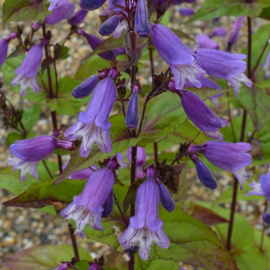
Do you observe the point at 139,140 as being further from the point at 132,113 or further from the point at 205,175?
the point at 205,175

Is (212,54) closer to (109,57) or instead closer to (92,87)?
(92,87)

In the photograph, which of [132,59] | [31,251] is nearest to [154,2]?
[132,59]

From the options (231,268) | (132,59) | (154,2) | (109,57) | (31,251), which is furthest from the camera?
(31,251)

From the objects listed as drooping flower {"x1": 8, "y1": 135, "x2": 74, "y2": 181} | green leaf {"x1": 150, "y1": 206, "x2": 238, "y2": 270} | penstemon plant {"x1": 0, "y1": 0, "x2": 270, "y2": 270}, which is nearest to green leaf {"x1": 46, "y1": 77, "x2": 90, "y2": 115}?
penstemon plant {"x1": 0, "y1": 0, "x2": 270, "y2": 270}

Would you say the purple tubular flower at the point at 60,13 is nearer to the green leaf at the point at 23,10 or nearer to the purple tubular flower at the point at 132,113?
the green leaf at the point at 23,10

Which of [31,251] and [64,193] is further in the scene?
[31,251]
